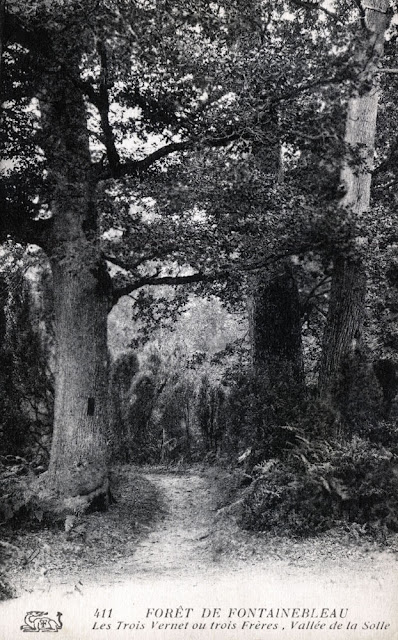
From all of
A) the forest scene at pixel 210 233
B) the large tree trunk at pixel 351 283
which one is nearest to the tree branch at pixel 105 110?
the forest scene at pixel 210 233

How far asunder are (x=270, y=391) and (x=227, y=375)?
123 inches

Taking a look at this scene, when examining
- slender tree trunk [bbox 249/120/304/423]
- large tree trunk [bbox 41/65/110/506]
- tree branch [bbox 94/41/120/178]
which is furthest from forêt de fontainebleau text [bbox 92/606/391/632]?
tree branch [bbox 94/41/120/178]

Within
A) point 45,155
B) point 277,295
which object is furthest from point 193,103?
point 277,295

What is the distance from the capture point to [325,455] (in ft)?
24.5

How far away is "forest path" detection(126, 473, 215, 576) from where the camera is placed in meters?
6.71

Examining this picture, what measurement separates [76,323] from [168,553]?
139 inches

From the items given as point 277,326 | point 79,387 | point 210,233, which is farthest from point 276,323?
point 79,387

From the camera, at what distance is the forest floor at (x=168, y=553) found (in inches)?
230

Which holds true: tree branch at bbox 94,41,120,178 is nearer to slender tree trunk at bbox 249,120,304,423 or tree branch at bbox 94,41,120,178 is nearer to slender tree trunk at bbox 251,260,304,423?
slender tree trunk at bbox 249,120,304,423

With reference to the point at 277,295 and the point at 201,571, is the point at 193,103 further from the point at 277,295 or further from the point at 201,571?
the point at 201,571

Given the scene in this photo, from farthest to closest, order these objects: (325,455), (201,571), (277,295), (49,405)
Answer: (49,405)
(277,295)
(325,455)
(201,571)

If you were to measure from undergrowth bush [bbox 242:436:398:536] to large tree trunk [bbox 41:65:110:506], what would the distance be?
251 centimetres

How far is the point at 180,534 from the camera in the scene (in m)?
8.30

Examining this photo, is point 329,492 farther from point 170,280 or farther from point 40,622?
point 170,280
